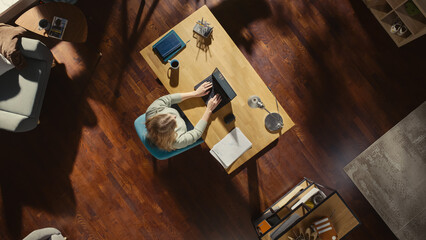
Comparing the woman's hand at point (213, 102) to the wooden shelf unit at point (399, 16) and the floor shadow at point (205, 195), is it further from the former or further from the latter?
the wooden shelf unit at point (399, 16)

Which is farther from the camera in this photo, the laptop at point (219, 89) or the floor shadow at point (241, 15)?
the floor shadow at point (241, 15)

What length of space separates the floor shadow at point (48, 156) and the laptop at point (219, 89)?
1783 millimetres

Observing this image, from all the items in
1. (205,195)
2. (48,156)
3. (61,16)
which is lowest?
(205,195)

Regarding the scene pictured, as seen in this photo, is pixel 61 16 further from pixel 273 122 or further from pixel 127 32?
pixel 273 122

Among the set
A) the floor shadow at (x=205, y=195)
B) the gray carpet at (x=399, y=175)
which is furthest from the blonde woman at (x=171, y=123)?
the gray carpet at (x=399, y=175)

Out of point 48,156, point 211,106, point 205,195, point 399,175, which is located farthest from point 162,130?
point 399,175

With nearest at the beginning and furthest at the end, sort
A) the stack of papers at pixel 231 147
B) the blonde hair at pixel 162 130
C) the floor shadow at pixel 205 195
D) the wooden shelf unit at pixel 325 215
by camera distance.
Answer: the blonde hair at pixel 162 130 → the wooden shelf unit at pixel 325 215 → the stack of papers at pixel 231 147 → the floor shadow at pixel 205 195

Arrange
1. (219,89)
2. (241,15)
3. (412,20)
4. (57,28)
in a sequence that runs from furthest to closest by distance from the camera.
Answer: (241,15) < (412,20) < (57,28) < (219,89)

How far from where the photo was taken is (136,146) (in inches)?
130

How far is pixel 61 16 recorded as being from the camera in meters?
2.94

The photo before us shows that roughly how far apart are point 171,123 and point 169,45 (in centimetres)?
80

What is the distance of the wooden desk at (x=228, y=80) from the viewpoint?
239 centimetres

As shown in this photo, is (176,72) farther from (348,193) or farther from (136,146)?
(348,193)

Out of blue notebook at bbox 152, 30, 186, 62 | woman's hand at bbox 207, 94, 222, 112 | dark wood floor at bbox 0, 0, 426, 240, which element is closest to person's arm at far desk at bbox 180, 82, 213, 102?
woman's hand at bbox 207, 94, 222, 112
